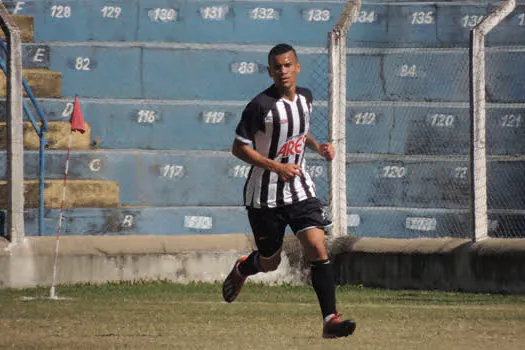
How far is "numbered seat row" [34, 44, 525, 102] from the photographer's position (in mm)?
16703

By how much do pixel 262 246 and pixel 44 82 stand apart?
957cm

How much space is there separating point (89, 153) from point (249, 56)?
2.74m

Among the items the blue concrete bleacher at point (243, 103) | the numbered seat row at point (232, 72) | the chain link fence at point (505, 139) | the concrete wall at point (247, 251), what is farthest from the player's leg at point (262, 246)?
the numbered seat row at point (232, 72)

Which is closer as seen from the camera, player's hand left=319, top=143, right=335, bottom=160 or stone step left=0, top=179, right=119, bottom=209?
player's hand left=319, top=143, right=335, bottom=160

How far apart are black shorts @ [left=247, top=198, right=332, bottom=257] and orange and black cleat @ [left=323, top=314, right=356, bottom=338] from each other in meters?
0.70

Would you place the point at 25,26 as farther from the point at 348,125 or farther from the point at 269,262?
the point at 269,262

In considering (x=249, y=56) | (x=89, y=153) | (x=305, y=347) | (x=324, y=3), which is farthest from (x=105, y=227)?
(x=305, y=347)

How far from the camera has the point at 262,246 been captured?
813 cm

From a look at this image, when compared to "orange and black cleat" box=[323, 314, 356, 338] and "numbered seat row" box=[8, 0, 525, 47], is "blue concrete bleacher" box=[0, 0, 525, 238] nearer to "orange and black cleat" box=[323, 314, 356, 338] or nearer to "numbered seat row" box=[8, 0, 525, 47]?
"numbered seat row" box=[8, 0, 525, 47]

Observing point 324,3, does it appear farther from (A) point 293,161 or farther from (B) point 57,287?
(A) point 293,161

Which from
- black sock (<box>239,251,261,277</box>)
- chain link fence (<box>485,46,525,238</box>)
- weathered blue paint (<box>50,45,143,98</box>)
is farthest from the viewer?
weathered blue paint (<box>50,45,143,98</box>)

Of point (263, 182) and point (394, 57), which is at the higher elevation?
point (394, 57)

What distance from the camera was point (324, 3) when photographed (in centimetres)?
1812

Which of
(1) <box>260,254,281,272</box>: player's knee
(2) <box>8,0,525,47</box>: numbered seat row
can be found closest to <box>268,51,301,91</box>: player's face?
(1) <box>260,254,281,272</box>: player's knee
